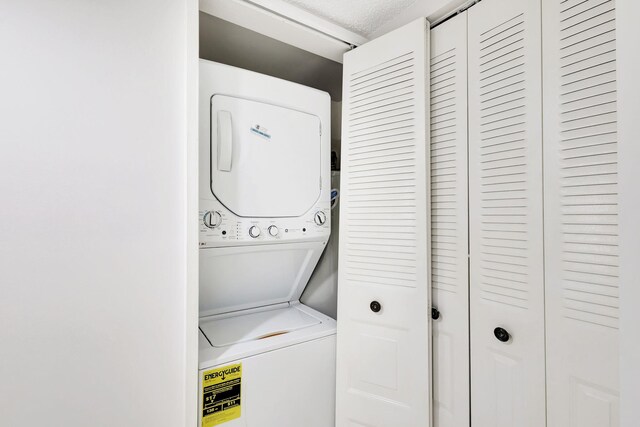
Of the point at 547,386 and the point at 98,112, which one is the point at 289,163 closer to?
the point at 98,112

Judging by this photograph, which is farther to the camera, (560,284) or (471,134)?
(471,134)

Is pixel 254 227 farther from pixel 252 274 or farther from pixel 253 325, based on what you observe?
pixel 253 325

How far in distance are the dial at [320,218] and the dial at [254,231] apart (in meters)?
0.34

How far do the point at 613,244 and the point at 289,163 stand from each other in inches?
51.7

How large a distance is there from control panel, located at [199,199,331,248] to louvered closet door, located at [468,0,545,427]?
80 centimetres

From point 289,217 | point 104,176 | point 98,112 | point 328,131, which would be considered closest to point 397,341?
point 289,217

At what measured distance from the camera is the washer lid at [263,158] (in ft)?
4.69

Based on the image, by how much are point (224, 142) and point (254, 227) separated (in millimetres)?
430

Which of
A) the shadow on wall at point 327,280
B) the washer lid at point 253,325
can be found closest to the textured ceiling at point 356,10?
the shadow on wall at point 327,280

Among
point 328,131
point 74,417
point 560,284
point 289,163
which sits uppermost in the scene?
point 328,131

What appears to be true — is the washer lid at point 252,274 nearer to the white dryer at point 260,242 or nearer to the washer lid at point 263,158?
the white dryer at point 260,242

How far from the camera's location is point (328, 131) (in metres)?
1.79

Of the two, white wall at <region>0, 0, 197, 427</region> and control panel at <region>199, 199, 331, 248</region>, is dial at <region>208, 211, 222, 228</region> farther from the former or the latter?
white wall at <region>0, 0, 197, 427</region>

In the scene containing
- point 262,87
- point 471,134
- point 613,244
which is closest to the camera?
point 613,244
